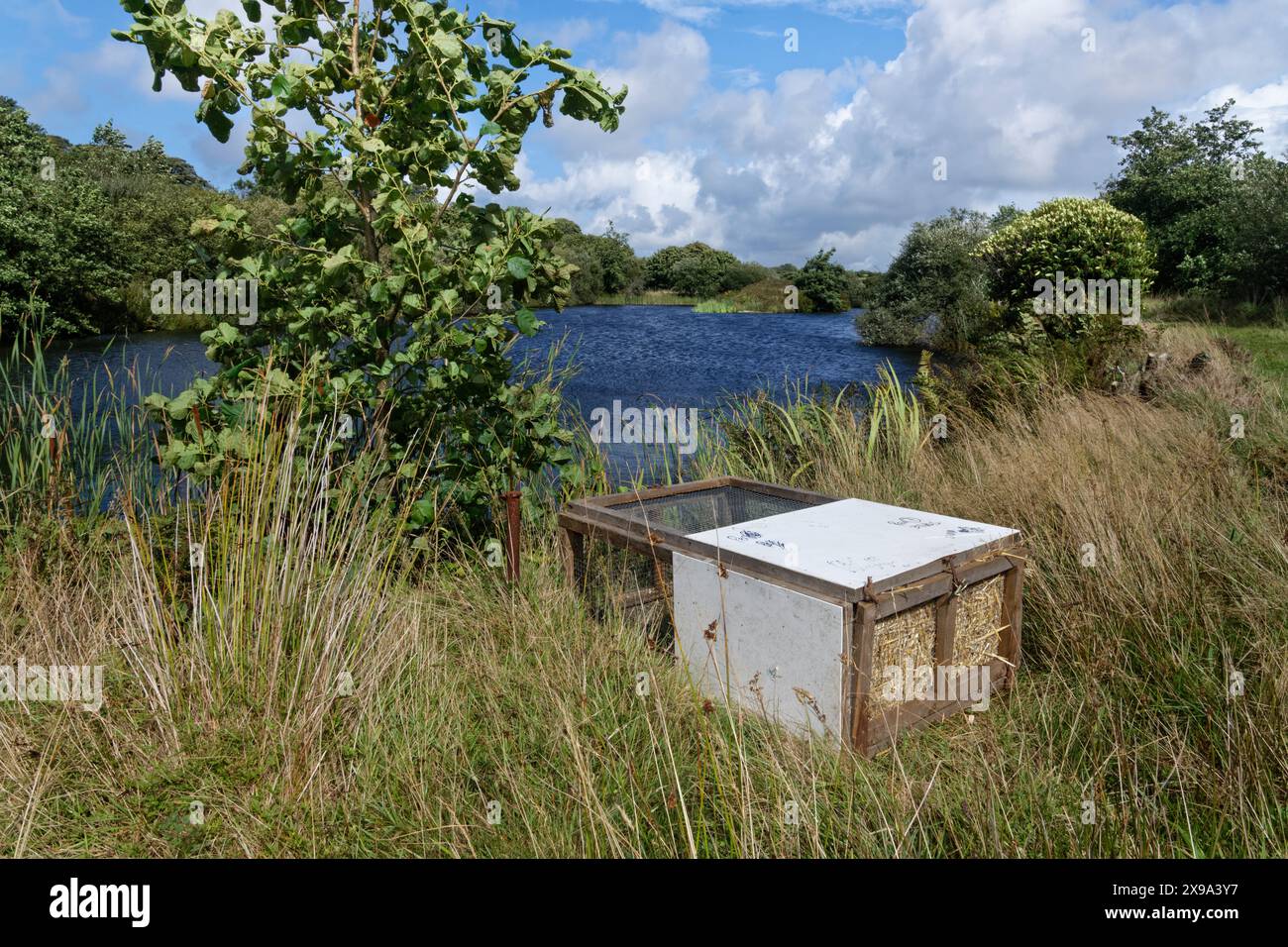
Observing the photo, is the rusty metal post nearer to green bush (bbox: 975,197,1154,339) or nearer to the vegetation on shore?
the vegetation on shore

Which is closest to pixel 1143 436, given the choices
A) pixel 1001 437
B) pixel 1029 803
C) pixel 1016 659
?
pixel 1001 437

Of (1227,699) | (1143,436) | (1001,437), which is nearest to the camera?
(1227,699)

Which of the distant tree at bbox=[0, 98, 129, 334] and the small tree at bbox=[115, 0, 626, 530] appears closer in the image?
the small tree at bbox=[115, 0, 626, 530]

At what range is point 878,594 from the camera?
2.29 meters

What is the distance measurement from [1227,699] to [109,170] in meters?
33.7

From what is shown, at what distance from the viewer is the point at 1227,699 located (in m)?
2.28

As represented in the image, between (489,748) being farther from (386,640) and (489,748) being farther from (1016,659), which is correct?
(1016,659)

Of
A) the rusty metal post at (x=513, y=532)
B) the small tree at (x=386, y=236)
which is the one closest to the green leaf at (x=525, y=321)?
the small tree at (x=386, y=236)

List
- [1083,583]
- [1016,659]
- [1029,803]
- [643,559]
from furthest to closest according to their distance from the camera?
[643,559]
[1083,583]
[1016,659]
[1029,803]

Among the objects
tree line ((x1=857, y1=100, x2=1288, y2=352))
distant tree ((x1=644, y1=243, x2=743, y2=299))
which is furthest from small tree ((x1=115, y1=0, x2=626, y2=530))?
distant tree ((x1=644, y1=243, x2=743, y2=299))

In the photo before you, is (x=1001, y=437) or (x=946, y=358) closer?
(x=1001, y=437)

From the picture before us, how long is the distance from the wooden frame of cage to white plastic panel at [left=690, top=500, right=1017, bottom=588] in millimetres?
30

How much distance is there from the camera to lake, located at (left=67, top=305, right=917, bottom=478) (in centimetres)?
1025
